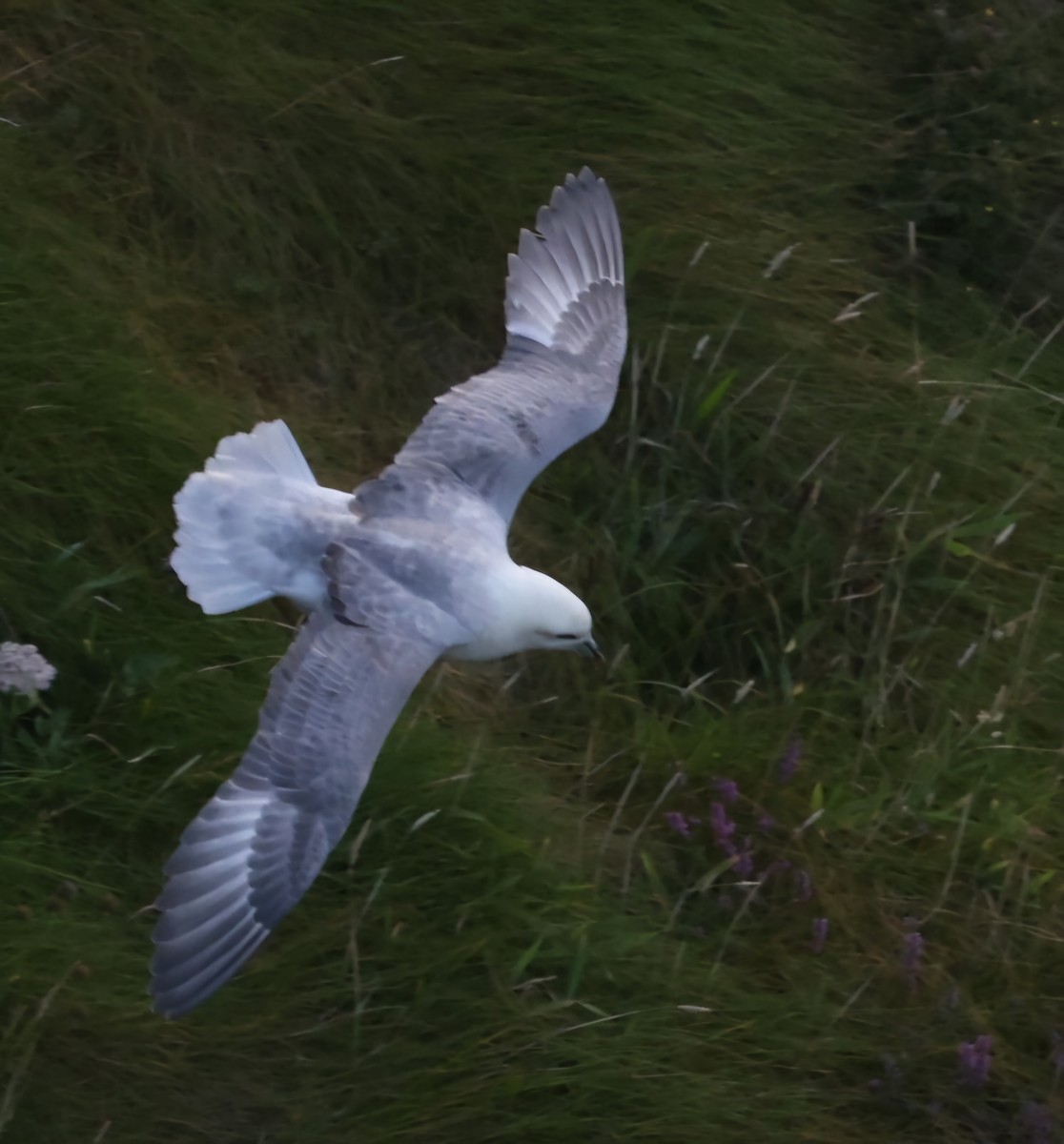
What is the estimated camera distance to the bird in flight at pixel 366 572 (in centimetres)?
285

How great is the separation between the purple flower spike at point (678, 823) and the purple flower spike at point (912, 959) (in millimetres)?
537

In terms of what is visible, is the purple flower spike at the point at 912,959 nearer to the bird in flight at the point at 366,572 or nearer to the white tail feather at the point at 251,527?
the bird in flight at the point at 366,572

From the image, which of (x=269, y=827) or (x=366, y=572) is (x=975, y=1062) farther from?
(x=366, y=572)

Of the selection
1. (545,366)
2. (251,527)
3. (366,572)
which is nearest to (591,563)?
(545,366)

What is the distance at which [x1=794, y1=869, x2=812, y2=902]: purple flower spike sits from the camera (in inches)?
131

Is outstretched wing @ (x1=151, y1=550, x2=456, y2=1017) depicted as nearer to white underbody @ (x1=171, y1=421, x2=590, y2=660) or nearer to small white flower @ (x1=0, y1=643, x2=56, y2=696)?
white underbody @ (x1=171, y1=421, x2=590, y2=660)

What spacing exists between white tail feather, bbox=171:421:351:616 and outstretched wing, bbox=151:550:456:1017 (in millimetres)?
270

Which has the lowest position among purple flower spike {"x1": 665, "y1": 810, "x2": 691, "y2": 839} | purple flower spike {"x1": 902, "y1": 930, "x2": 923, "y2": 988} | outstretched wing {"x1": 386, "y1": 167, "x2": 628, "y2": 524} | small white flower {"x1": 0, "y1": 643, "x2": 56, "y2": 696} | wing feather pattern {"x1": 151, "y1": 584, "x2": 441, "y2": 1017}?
purple flower spike {"x1": 902, "y1": 930, "x2": 923, "y2": 988}

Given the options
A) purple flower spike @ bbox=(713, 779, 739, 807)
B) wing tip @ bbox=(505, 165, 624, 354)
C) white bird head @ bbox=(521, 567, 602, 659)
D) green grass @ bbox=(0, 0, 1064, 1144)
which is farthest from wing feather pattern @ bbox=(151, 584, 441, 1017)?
wing tip @ bbox=(505, 165, 624, 354)

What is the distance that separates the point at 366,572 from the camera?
10.6 feet

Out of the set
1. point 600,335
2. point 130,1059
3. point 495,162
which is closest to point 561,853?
point 130,1059

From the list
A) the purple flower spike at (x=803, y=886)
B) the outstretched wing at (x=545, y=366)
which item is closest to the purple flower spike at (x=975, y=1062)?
the purple flower spike at (x=803, y=886)

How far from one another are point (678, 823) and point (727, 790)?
147mm

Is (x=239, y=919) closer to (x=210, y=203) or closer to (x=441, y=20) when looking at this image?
(x=210, y=203)
